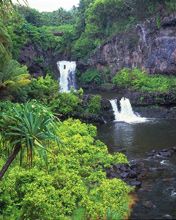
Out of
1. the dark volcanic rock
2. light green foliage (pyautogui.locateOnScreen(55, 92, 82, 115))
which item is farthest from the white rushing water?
the dark volcanic rock

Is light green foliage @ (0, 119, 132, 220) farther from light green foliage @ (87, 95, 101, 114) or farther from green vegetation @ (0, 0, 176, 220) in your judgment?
light green foliage @ (87, 95, 101, 114)

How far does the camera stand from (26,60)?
73.6 meters

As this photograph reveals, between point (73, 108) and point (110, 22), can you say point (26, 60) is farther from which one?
point (73, 108)

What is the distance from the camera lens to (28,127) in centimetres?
1664

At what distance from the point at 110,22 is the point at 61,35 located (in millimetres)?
16322

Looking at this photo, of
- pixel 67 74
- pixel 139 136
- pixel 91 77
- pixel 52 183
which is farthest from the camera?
pixel 67 74

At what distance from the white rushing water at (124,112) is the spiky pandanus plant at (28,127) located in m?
38.9

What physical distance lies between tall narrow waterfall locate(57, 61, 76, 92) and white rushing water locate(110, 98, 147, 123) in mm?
18624

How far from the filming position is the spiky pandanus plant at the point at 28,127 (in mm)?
16672

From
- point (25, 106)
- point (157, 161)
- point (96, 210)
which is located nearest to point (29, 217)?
point (96, 210)

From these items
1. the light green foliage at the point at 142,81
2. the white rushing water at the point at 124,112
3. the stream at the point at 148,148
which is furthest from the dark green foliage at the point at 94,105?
the light green foliage at the point at 142,81

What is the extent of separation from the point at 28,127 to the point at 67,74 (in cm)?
6067

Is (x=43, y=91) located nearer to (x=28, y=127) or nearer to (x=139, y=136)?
(x=139, y=136)

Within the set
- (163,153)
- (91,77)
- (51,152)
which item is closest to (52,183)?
(51,152)
